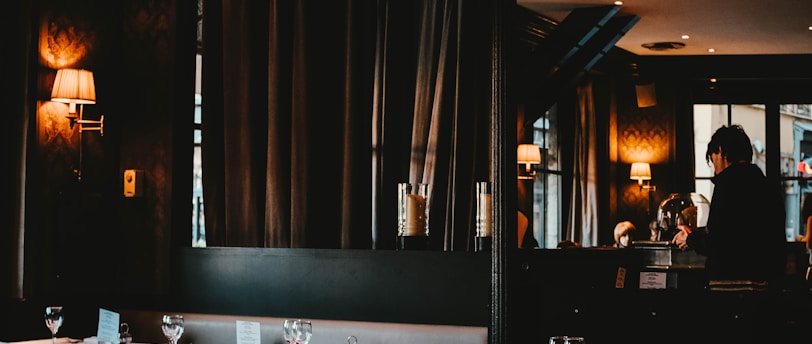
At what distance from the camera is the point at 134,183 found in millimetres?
4145

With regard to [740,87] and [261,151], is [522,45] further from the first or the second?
[261,151]

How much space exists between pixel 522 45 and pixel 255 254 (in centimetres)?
560

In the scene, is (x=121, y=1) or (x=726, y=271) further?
(x=121, y=1)

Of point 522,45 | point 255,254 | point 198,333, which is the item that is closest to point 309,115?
point 255,254

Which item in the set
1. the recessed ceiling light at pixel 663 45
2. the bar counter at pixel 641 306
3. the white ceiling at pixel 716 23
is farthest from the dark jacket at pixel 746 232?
the recessed ceiling light at pixel 663 45

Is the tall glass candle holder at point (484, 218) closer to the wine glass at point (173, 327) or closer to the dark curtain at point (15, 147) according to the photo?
the wine glass at point (173, 327)

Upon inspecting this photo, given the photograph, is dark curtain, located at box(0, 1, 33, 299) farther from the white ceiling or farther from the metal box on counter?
the white ceiling

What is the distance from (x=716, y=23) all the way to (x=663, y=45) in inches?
48.6

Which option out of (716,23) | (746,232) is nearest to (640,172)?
(716,23)

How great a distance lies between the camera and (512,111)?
10.8 feet

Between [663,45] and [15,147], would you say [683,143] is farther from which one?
[15,147]

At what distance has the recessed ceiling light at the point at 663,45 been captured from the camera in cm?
1052

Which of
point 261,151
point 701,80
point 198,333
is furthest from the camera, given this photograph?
point 701,80

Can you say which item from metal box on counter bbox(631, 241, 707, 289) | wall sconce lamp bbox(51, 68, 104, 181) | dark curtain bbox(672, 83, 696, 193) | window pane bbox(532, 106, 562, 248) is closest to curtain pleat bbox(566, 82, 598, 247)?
window pane bbox(532, 106, 562, 248)
